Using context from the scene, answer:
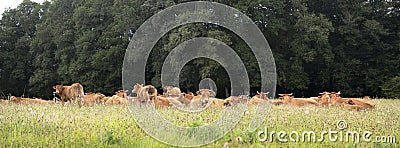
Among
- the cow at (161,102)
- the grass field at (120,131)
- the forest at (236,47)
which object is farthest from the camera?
the forest at (236,47)

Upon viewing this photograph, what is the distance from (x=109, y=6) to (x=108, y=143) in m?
32.1

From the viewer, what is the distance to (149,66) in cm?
3234

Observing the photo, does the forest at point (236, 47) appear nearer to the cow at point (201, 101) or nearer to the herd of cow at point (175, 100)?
the herd of cow at point (175, 100)

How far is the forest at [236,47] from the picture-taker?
96.9 ft

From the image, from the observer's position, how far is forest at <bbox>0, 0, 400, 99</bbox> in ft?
96.9

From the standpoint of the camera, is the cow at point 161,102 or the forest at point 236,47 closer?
the cow at point 161,102

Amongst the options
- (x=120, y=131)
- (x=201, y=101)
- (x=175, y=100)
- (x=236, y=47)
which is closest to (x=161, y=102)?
(x=175, y=100)

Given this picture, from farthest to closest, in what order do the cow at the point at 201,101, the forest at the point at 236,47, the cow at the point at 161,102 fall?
the forest at the point at 236,47 → the cow at the point at 201,101 → the cow at the point at 161,102

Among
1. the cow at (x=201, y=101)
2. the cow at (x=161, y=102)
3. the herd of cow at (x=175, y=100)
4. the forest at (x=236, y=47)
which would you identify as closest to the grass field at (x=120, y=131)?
the cow at (x=161, y=102)

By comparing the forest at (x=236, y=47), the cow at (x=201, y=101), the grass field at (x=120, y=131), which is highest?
the forest at (x=236, y=47)

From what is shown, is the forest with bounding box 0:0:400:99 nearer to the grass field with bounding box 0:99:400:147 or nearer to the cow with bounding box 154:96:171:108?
the cow with bounding box 154:96:171:108

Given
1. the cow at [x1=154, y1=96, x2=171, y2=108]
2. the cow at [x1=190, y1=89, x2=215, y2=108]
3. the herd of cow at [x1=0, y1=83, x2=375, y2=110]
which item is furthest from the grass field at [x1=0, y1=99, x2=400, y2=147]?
the cow at [x1=190, y1=89, x2=215, y2=108]

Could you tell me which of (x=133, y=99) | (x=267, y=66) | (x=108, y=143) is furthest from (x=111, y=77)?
(x=108, y=143)

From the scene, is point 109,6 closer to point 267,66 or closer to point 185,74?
point 185,74
